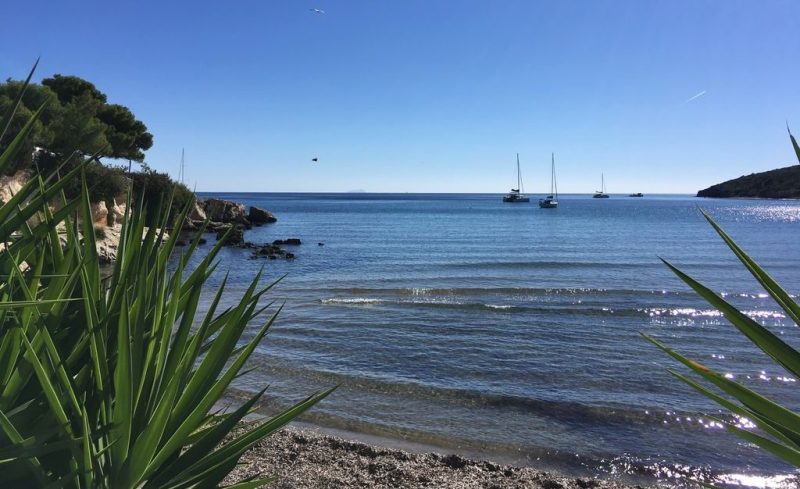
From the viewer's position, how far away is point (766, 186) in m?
159

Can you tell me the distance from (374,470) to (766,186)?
186 m

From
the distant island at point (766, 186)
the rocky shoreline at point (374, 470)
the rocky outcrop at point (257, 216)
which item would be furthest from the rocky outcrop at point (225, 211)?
the distant island at point (766, 186)

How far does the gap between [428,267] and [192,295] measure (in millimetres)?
22552

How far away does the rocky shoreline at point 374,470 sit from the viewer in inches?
215

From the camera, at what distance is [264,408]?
7852mm

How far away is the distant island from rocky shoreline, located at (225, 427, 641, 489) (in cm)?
15879

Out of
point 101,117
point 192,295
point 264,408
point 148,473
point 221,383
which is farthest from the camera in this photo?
point 101,117

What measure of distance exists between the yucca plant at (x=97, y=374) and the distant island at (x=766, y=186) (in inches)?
6407

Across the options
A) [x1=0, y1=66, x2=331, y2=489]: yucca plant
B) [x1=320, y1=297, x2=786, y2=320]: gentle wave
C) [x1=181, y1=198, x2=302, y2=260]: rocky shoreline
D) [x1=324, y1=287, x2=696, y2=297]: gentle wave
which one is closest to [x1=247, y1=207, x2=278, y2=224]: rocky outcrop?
[x1=181, y1=198, x2=302, y2=260]: rocky shoreline

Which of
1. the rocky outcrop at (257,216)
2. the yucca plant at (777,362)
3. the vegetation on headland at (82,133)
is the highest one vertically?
the vegetation on headland at (82,133)

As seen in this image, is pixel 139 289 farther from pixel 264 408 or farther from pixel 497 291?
pixel 497 291

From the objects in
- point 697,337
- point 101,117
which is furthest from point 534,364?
point 101,117

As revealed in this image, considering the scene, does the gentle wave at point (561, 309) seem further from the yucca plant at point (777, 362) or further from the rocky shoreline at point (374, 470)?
the yucca plant at point (777, 362)

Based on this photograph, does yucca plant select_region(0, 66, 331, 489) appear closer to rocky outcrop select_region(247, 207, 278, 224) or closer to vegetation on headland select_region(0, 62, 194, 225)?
vegetation on headland select_region(0, 62, 194, 225)
